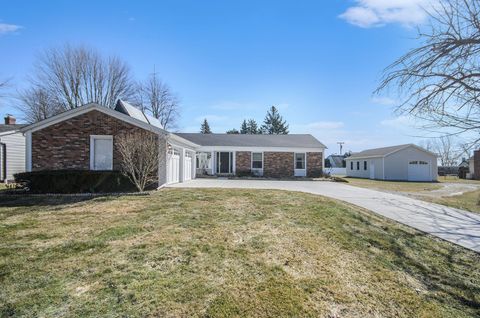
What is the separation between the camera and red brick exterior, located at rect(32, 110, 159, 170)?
1341 centimetres

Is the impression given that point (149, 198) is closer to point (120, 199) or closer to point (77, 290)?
point (120, 199)

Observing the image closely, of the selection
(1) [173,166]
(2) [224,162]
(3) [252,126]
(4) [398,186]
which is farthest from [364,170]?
(3) [252,126]

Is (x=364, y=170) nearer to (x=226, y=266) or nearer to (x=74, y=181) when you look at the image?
(x=74, y=181)

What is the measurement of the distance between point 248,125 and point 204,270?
59957 mm

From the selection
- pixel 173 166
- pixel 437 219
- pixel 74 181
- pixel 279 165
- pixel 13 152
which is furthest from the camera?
pixel 279 165

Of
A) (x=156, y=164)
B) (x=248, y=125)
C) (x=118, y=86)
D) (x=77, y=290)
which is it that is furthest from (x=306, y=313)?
(x=248, y=125)

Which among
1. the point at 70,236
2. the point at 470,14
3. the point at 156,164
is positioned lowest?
the point at 70,236

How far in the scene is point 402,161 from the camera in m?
32.5

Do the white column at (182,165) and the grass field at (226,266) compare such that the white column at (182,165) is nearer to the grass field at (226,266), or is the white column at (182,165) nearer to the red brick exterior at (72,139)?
the red brick exterior at (72,139)

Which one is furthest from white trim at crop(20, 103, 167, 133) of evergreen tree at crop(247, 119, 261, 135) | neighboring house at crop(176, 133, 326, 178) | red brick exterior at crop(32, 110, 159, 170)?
evergreen tree at crop(247, 119, 261, 135)

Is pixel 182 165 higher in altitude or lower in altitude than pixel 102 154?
lower

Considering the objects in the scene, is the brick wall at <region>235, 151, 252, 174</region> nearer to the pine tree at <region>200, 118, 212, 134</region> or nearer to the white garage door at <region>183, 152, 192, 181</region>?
the white garage door at <region>183, 152, 192, 181</region>

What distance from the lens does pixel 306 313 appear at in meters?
3.73

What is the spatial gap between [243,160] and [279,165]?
3240 millimetres
